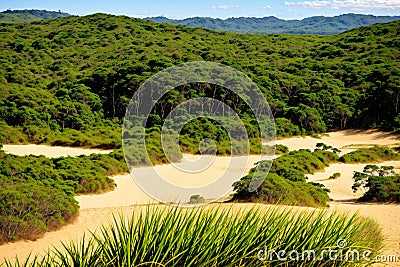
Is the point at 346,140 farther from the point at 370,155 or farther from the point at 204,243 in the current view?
the point at 204,243

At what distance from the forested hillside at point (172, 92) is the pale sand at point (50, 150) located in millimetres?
831

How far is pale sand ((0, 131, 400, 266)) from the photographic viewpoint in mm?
9539

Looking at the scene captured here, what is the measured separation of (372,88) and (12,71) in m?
26.8

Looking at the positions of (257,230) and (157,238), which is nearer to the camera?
(157,238)

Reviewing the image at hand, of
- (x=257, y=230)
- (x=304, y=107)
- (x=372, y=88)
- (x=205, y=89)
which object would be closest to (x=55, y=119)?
(x=205, y=89)

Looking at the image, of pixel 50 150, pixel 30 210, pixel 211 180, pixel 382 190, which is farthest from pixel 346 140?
pixel 30 210

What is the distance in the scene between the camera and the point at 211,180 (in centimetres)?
1853

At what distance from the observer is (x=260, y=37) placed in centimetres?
6650

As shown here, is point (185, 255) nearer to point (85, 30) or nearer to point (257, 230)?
point (257, 230)

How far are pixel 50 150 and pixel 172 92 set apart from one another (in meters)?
11.0

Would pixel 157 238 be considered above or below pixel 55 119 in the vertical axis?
above

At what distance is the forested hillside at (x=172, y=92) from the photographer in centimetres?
2888

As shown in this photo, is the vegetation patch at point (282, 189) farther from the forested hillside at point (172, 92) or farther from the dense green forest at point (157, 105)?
the forested hillside at point (172, 92)

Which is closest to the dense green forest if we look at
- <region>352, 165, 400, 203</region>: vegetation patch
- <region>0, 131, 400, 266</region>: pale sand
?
<region>0, 131, 400, 266</region>: pale sand
